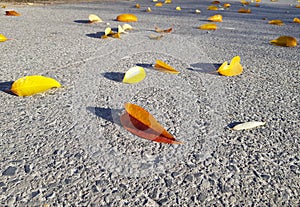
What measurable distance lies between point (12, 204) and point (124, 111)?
0.59 meters

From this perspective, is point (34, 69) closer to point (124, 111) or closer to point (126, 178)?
point (124, 111)

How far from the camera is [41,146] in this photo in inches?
38.7

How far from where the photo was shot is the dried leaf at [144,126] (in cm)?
104

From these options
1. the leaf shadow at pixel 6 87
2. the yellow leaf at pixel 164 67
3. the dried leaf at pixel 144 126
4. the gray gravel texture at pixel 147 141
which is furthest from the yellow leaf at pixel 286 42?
the leaf shadow at pixel 6 87

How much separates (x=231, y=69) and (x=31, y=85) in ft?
3.76

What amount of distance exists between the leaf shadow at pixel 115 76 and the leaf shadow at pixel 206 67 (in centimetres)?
45

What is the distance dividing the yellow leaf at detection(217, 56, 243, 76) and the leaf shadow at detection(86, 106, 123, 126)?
76 centimetres

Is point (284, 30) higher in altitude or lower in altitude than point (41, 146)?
higher

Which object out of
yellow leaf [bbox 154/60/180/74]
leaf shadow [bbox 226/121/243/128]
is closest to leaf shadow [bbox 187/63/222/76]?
yellow leaf [bbox 154/60/180/74]

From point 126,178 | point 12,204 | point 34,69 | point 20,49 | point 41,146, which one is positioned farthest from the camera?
point 20,49

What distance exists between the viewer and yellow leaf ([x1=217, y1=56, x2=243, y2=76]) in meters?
1.67

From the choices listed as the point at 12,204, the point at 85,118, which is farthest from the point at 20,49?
the point at 12,204

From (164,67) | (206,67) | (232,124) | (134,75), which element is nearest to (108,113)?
(134,75)

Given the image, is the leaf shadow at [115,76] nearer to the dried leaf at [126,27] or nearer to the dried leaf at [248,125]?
the dried leaf at [248,125]
